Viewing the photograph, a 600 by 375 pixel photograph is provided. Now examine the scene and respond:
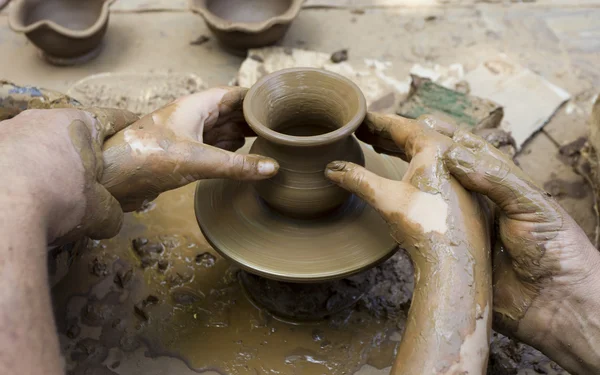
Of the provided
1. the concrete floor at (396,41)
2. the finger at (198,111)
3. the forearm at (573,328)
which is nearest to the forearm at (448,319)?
the forearm at (573,328)

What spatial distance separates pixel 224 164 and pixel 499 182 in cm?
95

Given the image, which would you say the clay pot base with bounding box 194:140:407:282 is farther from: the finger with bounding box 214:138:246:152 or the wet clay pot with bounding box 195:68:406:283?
the finger with bounding box 214:138:246:152

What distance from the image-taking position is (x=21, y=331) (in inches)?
50.6

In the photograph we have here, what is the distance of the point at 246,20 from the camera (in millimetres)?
3830

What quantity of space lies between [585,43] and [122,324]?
12.2 ft

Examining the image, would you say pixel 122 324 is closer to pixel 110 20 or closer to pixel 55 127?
pixel 55 127

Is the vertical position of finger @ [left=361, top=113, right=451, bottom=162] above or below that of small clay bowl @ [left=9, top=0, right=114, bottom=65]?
above

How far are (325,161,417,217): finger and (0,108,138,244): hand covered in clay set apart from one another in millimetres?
827

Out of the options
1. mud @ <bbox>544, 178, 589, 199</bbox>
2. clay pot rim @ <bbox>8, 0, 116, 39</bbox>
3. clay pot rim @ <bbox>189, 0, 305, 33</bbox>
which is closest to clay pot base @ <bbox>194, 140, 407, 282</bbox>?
mud @ <bbox>544, 178, 589, 199</bbox>

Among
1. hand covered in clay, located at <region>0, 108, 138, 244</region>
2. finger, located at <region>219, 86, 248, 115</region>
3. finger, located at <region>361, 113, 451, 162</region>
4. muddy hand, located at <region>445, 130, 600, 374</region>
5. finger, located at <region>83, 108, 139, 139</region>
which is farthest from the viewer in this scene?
finger, located at <region>219, 86, 248, 115</region>

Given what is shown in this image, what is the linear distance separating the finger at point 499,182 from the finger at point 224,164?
2.11 ft

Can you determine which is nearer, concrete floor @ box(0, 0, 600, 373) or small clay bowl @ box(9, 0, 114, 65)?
small clay bowl @ box(9, 0, 114, 65)

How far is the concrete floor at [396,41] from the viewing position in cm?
358

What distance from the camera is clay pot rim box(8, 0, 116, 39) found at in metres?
3.28
